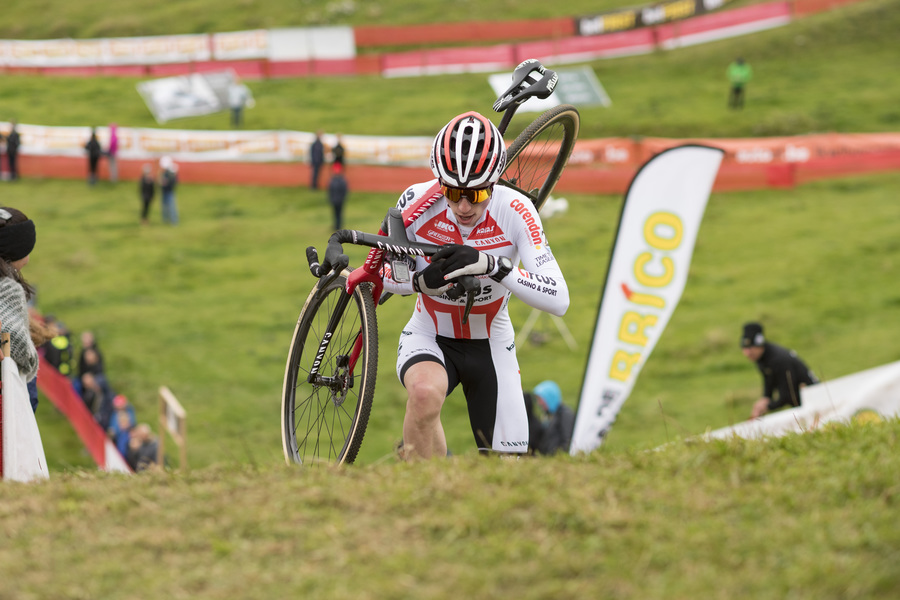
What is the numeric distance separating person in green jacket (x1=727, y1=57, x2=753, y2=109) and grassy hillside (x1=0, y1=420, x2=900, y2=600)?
132 feet

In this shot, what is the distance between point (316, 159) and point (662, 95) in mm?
18782

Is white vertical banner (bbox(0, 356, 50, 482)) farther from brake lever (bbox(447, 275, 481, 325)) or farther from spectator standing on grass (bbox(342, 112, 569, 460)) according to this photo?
brake lever (bbox(447, 275, 481, 325))

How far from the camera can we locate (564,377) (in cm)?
2259

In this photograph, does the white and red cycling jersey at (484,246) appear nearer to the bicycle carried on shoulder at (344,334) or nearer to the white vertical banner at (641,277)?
the bicycle carried on shoulder at (344,334)

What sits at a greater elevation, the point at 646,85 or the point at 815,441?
the point at 646,85

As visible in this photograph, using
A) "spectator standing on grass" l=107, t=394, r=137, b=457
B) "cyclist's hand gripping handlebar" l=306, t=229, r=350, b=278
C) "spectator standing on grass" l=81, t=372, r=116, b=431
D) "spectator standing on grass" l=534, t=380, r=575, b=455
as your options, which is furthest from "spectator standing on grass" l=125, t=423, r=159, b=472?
"cyclist's hand gripping handlebar" l=306, t=229, r=350, b=278

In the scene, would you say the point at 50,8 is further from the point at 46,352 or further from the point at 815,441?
the point at 815,441

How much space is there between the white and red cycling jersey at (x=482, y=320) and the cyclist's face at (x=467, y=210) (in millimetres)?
77

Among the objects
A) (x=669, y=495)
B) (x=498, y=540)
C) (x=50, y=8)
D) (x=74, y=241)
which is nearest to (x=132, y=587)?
(x=498, y=540)

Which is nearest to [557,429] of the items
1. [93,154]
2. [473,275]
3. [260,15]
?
[473,275]

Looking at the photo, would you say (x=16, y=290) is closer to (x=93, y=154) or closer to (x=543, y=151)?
(x=543, y=151)

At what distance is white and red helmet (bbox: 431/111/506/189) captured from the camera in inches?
257

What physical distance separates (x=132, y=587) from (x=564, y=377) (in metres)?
18.7

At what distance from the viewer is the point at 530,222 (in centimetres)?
695
